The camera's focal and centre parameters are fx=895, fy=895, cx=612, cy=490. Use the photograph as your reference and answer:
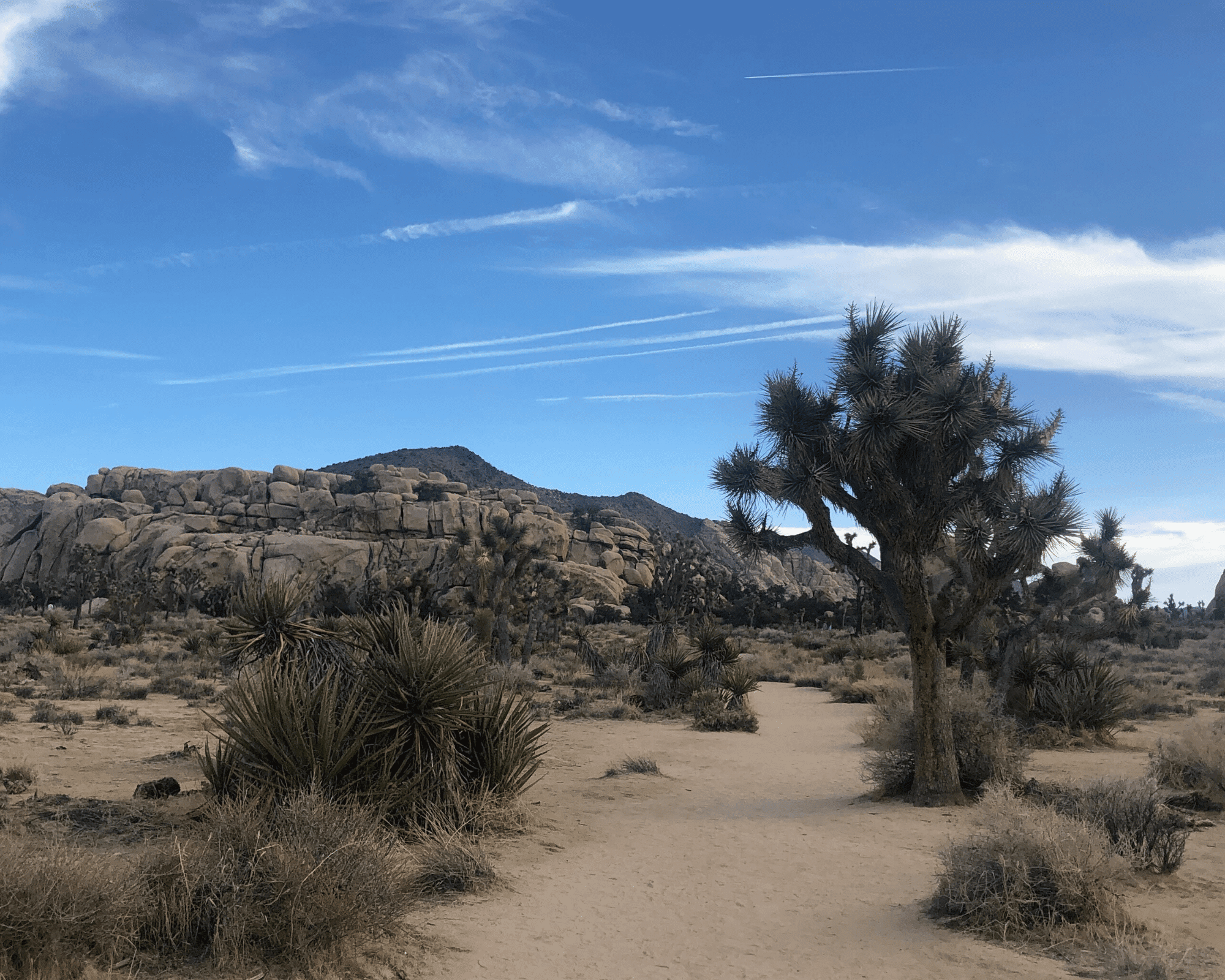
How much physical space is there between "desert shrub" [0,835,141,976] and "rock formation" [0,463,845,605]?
53169mm

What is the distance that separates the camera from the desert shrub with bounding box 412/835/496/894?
668 cm

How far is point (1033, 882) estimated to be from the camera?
5.92 m

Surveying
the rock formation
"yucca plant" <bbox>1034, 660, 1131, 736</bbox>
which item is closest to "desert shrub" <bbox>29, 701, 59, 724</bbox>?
"yucca plant" <bbox>1034, 660, 1131, 736</bbox>

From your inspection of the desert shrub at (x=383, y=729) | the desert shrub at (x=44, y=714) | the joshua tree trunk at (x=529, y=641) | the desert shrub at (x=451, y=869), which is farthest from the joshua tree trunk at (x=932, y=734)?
the joshua tree trunk at (x=529, y=641)

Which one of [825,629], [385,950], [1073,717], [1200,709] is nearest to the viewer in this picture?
[385,950]

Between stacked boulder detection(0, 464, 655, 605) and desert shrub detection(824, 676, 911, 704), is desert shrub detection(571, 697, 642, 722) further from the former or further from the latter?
stacked boulder detection(0, 464, 655, 605)

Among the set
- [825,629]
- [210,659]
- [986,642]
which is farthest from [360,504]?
[986,642]

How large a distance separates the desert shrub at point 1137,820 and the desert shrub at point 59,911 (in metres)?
6.72

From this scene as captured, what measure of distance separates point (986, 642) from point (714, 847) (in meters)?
12.4

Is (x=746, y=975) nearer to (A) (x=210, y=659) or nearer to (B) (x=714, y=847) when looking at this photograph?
(B) (x=714, y=847)

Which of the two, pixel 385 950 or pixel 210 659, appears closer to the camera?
pixel 385 950

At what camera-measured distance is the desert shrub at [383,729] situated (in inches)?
290

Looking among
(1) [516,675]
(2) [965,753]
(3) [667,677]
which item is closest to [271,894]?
(2) [965,753]

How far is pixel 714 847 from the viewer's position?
8.62 metres
